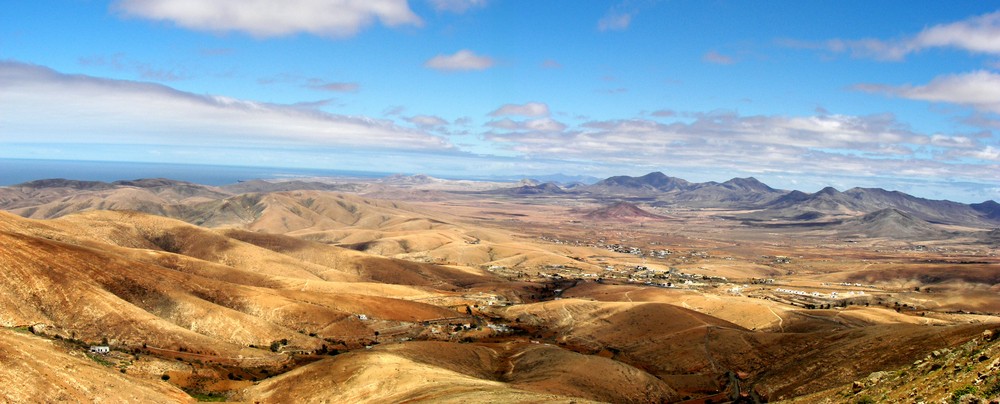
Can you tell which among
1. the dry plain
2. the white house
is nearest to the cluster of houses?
the dry plain

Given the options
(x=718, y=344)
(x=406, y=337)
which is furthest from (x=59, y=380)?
(x=718, y=344)

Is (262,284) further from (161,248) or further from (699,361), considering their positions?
(699,361)

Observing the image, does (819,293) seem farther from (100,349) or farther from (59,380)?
(59,380)

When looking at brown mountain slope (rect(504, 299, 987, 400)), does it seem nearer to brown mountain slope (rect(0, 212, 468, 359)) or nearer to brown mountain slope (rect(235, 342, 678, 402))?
brown mountain slope (rect(235, 342, 678, 402))

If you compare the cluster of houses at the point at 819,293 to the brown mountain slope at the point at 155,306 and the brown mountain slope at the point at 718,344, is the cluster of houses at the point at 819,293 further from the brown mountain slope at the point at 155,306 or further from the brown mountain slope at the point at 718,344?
the brown mountain slope at the point at 155,306

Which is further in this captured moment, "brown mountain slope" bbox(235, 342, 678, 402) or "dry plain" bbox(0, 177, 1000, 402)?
"dry plain" bbox(0, 177, 1000, 402)

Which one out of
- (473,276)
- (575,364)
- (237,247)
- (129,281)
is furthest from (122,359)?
(473,276)

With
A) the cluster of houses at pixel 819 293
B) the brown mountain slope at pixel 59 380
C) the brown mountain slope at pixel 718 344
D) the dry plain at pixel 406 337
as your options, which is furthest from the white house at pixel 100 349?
the cluster of houses at pixel 819 293

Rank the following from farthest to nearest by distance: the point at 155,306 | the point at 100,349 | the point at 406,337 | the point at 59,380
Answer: the point at 406,337 → the point at 155,306 → the point at 100,349 → the point at 59,380
